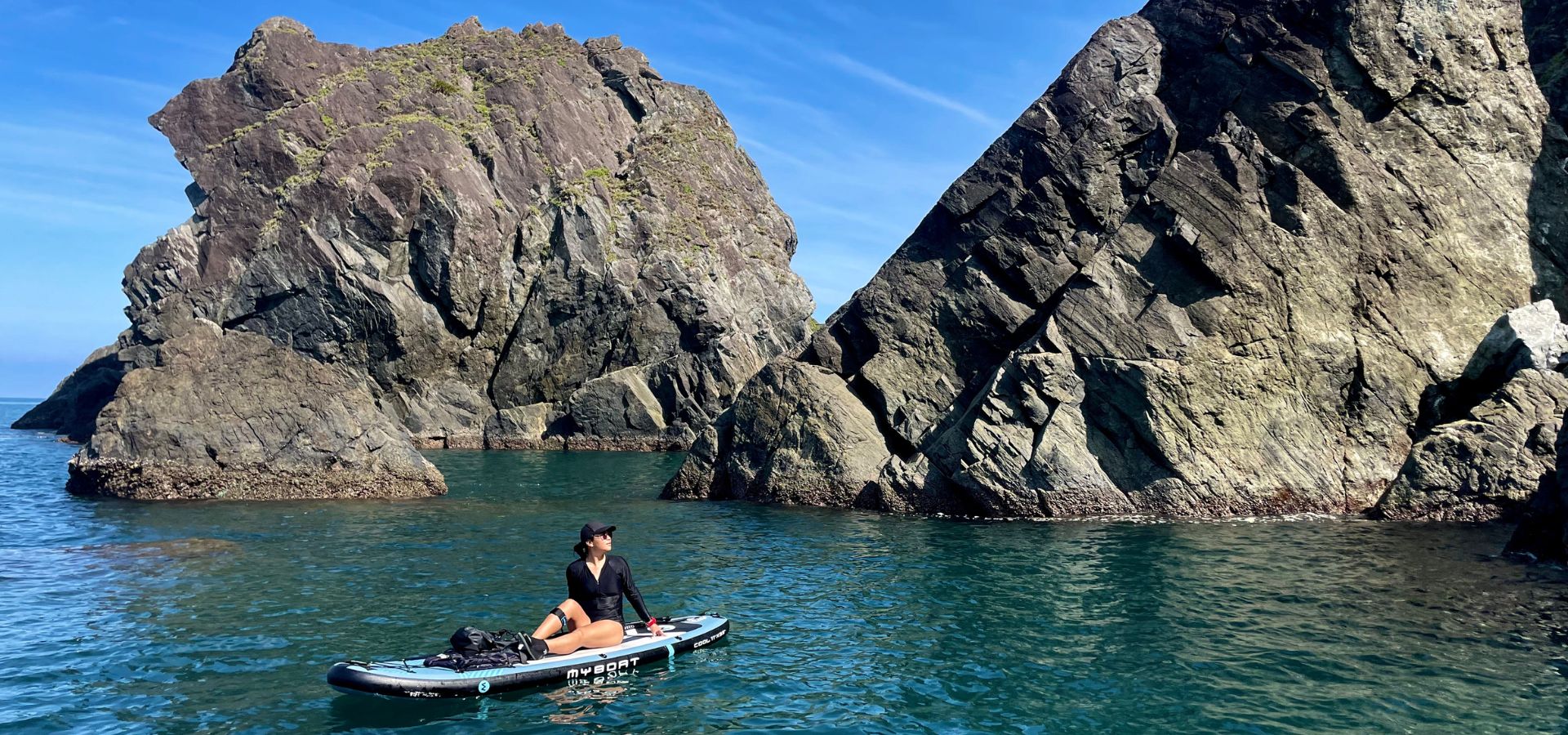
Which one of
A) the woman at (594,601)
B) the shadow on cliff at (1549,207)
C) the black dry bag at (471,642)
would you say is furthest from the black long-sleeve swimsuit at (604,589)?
the shadow on cliff at (1549,207)

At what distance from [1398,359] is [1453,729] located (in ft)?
77.8

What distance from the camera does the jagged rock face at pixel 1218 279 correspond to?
103 ft

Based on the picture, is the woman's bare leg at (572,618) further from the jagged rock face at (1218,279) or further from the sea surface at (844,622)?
the jagged rock face at (1218,279)

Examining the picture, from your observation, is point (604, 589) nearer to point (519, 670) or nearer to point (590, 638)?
point (590, 638)

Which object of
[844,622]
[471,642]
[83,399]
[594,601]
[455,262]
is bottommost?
[844,622]

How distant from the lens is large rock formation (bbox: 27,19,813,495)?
7850 cm

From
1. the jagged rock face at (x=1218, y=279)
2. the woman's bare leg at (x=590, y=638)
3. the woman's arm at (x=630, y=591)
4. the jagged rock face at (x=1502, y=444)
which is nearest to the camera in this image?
the woman's bare leg at (x=590, y=638)

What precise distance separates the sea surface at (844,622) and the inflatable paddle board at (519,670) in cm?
26

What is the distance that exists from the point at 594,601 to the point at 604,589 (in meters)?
0.27

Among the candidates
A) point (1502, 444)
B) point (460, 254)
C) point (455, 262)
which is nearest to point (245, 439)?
point (1502, 444)

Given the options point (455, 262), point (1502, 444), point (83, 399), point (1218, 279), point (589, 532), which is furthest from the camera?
point (83, 399)

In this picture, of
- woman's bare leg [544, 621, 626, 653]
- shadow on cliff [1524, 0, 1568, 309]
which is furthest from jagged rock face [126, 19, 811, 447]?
woman's bare leg [544, 621, 626, 653]

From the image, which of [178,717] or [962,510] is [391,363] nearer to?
[962,510]

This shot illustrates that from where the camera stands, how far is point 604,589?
16.2 metres
